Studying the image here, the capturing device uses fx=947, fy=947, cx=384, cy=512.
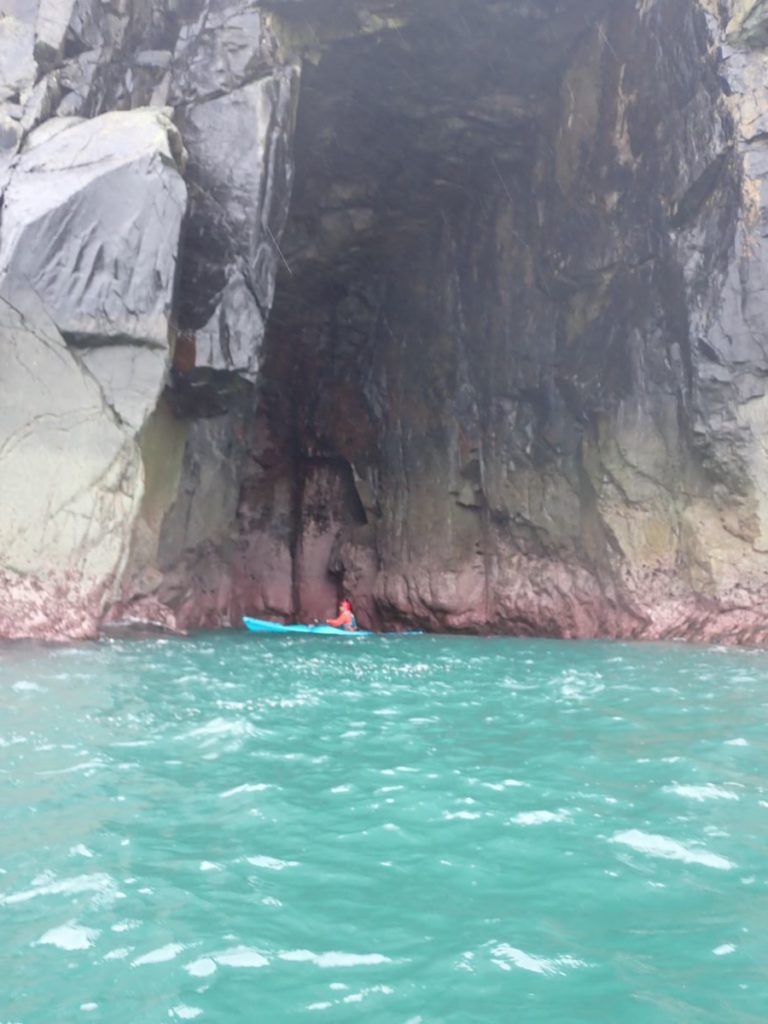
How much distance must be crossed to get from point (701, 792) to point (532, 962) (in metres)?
2.10

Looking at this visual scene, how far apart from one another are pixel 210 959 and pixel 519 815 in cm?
183

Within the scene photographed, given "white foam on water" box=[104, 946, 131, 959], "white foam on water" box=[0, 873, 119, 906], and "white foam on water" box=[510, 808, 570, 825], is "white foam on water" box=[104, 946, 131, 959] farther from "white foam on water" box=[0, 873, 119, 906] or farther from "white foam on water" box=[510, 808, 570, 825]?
"white foam on water" box=[510, 808, 570, 825]

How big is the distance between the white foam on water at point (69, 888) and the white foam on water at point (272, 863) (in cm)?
55

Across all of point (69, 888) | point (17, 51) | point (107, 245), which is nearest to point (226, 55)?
point (17, 51)

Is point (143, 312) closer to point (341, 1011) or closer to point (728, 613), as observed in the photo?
point (728, 613)

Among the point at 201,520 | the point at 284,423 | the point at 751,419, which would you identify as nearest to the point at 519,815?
the point at 751,419

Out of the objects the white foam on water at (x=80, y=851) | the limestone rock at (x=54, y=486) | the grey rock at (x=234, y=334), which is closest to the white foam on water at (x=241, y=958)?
the white foam on water at (x=80, y=851)

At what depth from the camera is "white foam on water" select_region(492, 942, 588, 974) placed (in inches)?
114

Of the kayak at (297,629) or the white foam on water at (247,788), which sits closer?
the white foam on water at (247,788)

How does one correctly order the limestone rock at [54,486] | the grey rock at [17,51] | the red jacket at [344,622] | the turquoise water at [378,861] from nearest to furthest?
the turquoise water at [378,861], the limestone rock at [54,486], the grey rock at [17,51], the red jacket at [344,622]

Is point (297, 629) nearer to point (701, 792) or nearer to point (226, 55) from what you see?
point (226, 55)

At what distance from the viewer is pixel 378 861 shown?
147 inches

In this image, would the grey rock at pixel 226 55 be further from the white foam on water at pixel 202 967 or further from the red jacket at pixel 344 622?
the white foam on water at pixel 202 967

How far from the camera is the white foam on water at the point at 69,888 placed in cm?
327
